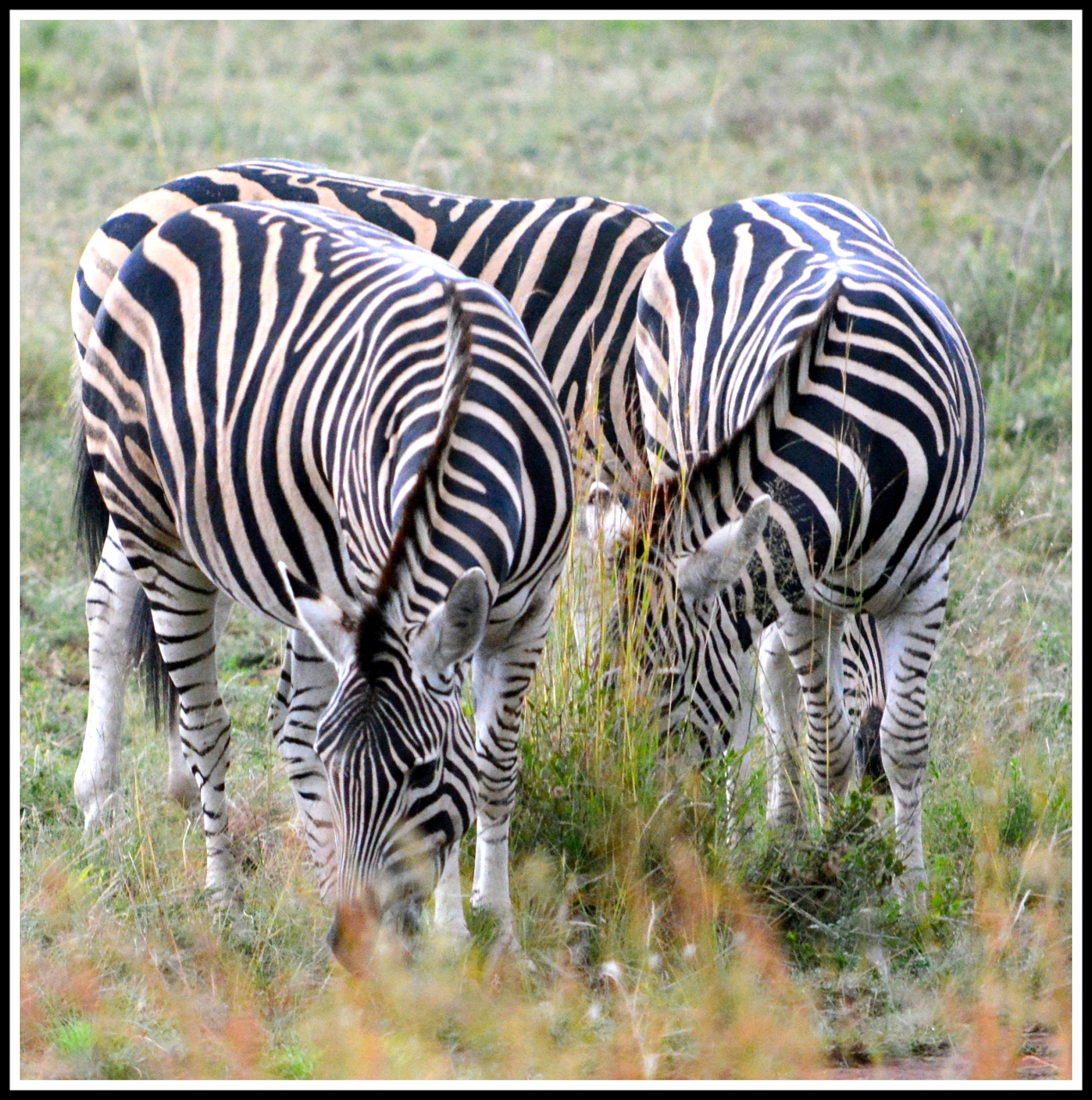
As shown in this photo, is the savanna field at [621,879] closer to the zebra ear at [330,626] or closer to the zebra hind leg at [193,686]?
the zebra hind leg at [193,686]

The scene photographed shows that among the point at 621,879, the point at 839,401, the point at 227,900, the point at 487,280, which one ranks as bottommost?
the point at 227,900

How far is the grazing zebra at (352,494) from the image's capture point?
330 centimetres

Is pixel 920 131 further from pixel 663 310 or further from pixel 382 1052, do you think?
pixel 382 1052

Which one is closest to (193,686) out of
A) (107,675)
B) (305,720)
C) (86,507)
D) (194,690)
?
(194,690)

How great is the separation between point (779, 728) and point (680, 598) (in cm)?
149

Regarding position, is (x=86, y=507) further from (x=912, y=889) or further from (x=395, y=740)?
(x=912, y=889)

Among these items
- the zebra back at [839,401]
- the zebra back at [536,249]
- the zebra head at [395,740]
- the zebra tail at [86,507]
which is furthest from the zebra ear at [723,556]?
the zebra tail at [86,507]

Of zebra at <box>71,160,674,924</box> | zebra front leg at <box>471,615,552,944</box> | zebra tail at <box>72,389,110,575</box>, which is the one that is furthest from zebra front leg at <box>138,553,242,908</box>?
zebra tail at <box>72,389,110,575</box>

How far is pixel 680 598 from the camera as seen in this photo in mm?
4367

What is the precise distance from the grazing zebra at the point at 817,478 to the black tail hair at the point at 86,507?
2277 millimetres

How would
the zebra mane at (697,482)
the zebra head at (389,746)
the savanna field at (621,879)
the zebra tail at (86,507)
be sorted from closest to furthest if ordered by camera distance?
the zebra head at (389,746) < the savanna field at (621,879) < the zebra mane at (697,482) < the zebra tail at (86,507)

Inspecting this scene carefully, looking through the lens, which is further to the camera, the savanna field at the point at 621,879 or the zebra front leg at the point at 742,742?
the zebra front leg at the point at 742,742

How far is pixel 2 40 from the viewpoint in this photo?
4473mm

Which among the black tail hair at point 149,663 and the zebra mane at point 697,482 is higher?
the zebra mane at point 697,482
